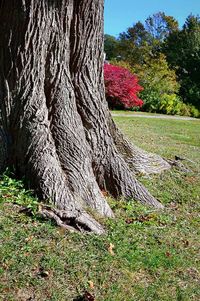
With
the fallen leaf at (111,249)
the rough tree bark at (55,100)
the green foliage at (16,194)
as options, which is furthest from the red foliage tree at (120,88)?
the fallen leaf at (111,249)

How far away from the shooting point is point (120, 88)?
22328mm

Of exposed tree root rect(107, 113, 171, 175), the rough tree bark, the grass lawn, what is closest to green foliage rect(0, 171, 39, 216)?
the grass lawn

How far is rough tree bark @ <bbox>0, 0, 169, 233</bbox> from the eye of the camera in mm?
4816

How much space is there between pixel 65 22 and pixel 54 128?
1213mm

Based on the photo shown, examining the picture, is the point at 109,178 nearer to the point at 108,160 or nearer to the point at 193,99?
the point at 108,160

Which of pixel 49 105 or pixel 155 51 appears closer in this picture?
pixel 49 105

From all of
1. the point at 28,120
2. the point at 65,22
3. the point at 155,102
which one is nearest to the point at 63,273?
the point at 28,120

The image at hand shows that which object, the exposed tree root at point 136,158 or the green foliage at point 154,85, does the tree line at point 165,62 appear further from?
the exposed tree root at point 136,158

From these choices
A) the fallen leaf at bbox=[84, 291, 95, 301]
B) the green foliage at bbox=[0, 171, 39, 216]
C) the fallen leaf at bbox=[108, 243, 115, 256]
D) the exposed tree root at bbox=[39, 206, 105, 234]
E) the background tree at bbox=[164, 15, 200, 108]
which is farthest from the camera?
the background tree at bbox=[164, 15, 200, 108]

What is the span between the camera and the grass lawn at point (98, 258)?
11.9 feet

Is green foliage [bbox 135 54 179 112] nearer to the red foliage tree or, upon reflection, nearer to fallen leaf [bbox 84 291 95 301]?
the red foliage tree

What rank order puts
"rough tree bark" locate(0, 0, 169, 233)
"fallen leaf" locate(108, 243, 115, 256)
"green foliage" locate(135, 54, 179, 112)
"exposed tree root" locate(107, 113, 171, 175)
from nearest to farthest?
"fallen leaf" locate(108, 243, 115, 256)
"rough tree bark" locate(0, 0, 169, 233)
"exposed tree root" locate(107, 113, 171, 175)
"green foliage" locate(135, 54, 179, 112)

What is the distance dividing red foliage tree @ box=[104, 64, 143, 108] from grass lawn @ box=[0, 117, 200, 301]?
17172mm

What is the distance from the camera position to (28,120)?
4.89m
